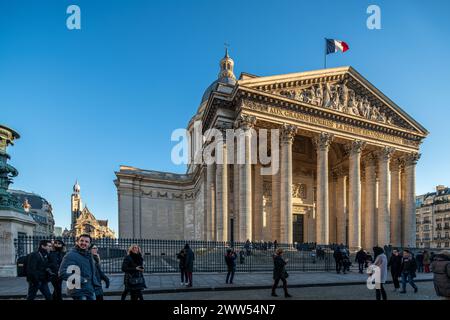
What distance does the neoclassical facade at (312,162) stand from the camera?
24516mm

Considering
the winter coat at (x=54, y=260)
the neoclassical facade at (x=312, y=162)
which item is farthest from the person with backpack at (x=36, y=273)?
the neoclassical facade at (x=312, y=162)

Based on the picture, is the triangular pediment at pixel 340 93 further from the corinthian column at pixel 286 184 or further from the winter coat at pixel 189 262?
A: the winter coat at pixel 189 262

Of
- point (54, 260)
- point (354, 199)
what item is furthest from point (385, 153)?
point (54, 260)

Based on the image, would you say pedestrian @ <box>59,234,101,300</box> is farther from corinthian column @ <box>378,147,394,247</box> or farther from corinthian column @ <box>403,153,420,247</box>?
corinthian column @ <box>403,153,420,247</box>

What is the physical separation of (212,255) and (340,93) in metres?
20.0

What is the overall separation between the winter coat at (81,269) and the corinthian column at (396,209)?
34747 mm

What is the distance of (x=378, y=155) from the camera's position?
101 feet

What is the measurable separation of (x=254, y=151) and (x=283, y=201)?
4759mm

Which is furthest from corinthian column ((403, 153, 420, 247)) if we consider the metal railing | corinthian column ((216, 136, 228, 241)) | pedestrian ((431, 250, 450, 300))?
pedestrian ((431, 250, 450, 300))

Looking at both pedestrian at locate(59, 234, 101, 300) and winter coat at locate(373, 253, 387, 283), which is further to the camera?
winter coat at locate(373, 253, 387, 283)

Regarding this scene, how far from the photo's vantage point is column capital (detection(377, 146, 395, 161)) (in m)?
30.4

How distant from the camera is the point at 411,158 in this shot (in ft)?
108

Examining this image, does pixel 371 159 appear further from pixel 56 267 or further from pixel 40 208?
pixel 40 208

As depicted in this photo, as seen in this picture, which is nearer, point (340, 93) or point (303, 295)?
point (303, 295)
